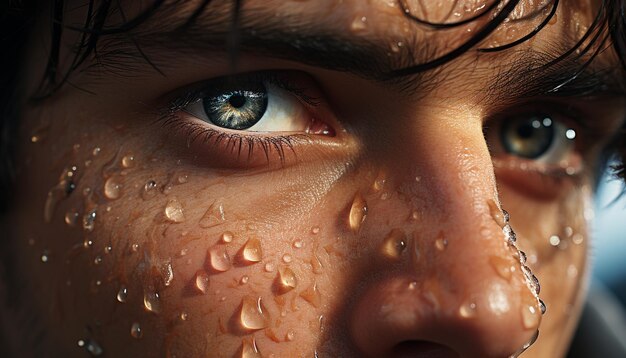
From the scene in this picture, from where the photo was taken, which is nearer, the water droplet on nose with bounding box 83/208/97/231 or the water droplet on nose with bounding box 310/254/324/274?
the water droplet on nose with bounding box 310/254/324/274

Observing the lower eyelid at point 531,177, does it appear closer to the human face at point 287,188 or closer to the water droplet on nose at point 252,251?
the human face at point 287,188

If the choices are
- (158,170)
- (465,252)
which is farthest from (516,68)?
(158,170)

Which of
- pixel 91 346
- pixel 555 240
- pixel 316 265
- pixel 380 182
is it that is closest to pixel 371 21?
pixel 380 182

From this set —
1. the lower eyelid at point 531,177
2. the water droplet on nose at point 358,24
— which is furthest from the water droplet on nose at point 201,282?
the lower eyelid at point 531,177

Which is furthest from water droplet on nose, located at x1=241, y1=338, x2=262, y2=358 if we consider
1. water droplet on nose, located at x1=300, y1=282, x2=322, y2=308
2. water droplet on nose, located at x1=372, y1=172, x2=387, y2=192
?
water droplet on nose, located at x1=372, y1=172, x2=387, y2=192

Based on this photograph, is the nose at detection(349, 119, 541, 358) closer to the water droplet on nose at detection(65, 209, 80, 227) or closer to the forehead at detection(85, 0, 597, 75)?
the forehead at detection(85, 0, 597, 75)
